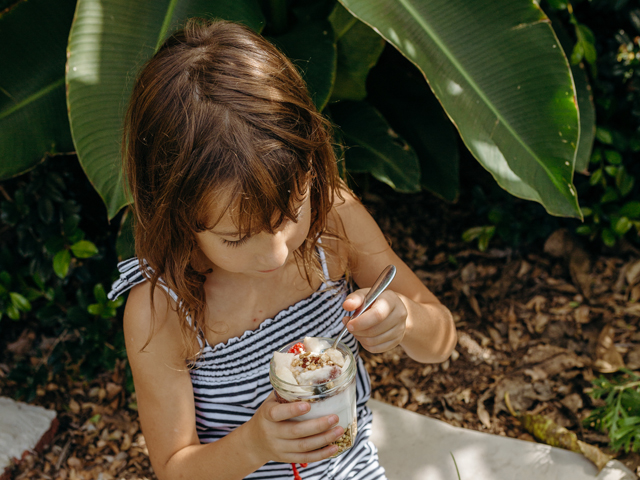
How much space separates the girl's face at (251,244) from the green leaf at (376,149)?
1.03 meters

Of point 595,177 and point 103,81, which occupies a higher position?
point 103,81

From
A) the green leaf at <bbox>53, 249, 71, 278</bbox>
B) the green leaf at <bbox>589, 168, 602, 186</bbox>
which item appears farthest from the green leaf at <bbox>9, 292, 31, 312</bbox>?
the green leaf at <bbox>589, 168, 602, 186</bbox>

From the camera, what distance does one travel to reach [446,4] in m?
1.54

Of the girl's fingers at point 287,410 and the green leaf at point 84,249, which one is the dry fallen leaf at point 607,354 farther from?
the green leaf at point 84,249

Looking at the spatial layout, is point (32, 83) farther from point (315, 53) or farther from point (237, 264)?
point (237, 264)

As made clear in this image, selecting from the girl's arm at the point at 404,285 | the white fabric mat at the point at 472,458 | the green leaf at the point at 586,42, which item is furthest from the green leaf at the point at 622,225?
the girl's arm at the point at 404,285

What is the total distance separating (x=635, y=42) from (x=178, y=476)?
2273 mm

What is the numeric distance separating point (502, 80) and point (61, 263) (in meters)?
1.56

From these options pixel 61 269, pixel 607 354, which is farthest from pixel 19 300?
pixel 607 354

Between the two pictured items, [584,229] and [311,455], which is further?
[584,229]

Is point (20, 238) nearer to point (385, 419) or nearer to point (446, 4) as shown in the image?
point (385, 419)

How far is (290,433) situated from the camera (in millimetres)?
910

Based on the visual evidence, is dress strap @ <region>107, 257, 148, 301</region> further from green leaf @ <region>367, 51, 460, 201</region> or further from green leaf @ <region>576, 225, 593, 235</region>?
green leaf @ <region>576, 225, 593, 235</region>

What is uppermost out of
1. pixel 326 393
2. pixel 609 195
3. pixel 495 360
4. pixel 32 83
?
pixel 32 83
